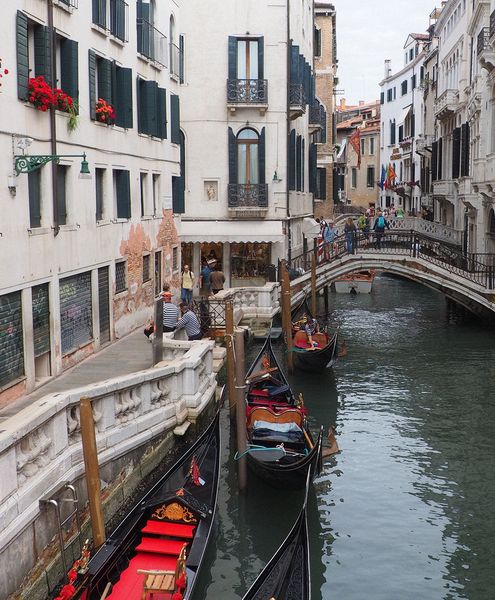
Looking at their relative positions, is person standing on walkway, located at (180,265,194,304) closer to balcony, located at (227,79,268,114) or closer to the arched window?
the arched window

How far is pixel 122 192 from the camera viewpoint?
15242 millimetres

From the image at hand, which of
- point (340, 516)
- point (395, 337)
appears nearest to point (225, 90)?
point (395, 337)

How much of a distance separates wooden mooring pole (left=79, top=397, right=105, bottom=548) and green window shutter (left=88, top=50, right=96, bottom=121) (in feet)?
22.9

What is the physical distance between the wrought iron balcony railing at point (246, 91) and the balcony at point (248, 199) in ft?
6.68

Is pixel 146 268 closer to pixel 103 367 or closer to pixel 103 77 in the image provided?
pixel 103 77

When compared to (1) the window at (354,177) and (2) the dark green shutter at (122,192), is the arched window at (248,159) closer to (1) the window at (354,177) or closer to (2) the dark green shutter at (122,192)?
(2) the dark green shutter at (122,192)

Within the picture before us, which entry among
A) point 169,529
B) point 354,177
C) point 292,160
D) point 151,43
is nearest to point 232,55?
point 292,160

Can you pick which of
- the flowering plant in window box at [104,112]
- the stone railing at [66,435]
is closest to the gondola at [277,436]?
the stone railing at [66,435]

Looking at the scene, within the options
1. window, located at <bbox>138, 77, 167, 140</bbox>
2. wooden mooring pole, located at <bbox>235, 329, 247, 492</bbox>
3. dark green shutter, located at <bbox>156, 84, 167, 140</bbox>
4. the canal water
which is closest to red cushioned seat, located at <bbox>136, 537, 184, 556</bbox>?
the canal water

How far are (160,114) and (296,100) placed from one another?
5.71 meters

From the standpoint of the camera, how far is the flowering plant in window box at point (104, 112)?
13439 millimetres

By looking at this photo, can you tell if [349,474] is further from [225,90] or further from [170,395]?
[225,90]

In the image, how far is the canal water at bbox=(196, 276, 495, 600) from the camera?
28.0 ft

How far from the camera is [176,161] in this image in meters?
19.5
